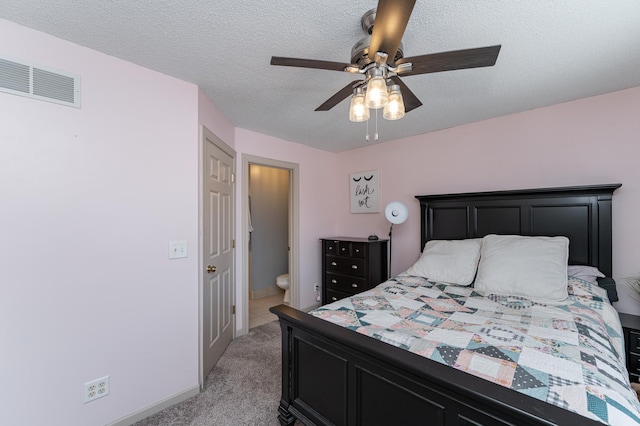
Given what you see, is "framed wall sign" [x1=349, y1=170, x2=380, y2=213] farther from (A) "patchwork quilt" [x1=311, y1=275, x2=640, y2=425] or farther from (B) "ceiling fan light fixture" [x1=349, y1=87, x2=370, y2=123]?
(B) "ceiling fan light fixture" [x1=349, y1=87, x2=370, y2=123]

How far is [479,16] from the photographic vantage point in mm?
1349

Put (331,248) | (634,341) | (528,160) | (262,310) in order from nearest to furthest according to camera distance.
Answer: (634,341), (528,160), (331,248), (262,310)

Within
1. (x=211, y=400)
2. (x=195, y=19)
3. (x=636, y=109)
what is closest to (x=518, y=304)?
(x=636, y=109)

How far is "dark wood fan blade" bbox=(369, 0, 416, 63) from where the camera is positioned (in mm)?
902

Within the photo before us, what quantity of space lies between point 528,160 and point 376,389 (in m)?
2.57

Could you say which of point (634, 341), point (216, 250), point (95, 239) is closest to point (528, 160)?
point (634, 341)

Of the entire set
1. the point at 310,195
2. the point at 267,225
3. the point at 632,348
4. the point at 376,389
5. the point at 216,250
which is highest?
the point at 310,195

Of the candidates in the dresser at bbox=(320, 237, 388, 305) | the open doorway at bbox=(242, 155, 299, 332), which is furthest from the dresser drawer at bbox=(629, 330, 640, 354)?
the open doorway at bbox=(242, 155, 299, 332)

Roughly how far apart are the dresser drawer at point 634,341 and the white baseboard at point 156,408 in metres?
3.10

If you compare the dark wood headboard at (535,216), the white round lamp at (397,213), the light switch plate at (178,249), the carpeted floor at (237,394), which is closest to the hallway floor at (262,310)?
the carpeted floor at (237,394)

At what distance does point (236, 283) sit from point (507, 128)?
3.27 metres

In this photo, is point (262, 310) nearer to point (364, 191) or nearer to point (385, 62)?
point (364, 191)

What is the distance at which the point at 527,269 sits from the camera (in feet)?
6.52

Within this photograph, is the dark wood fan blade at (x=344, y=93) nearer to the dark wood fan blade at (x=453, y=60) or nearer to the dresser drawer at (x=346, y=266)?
the dark wood fan blade at (x=453, y=60)
